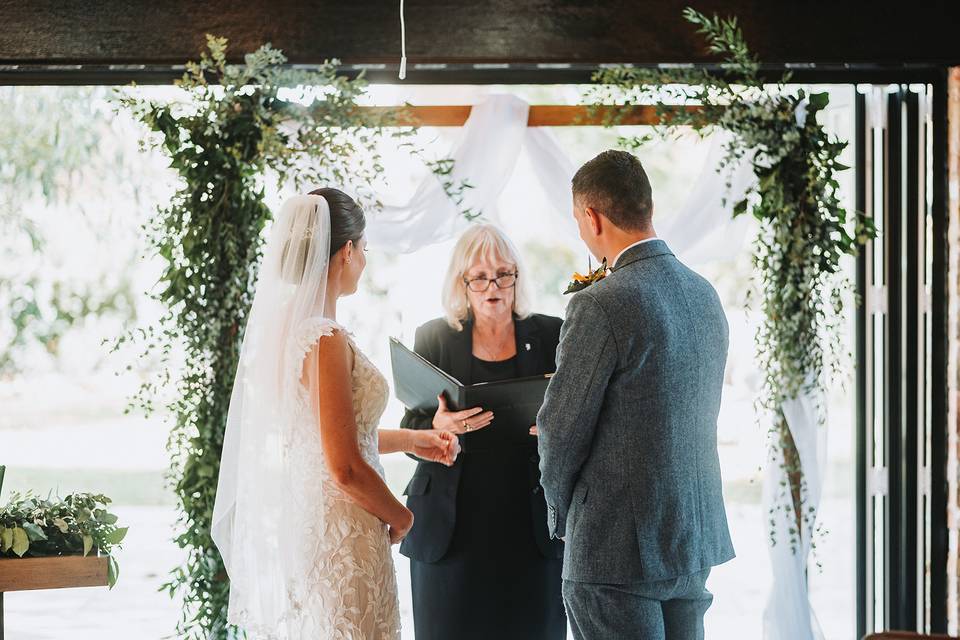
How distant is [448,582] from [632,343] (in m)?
1.36

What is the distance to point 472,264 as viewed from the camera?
329 centimetres

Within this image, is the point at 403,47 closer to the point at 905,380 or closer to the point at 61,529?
the point at 61,529

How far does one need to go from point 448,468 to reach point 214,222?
1.27m

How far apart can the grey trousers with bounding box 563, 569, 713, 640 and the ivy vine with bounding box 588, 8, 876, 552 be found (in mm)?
1298

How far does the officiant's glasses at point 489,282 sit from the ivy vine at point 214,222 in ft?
1.80

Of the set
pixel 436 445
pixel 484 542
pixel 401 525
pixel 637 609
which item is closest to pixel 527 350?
pixel 436 445

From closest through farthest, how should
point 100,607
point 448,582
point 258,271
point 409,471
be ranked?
point 448,582 → point 258,271 → point 100,607 → point 409,471

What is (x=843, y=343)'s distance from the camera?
3605 mm

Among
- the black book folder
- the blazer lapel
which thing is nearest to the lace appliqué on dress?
the black book folder

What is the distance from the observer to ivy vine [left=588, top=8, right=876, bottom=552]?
3.38 metres

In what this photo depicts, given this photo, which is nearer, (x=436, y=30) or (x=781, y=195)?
(x=781, y=195)

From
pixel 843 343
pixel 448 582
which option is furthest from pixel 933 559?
pixel 448 582

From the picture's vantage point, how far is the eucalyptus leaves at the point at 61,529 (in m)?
2.98

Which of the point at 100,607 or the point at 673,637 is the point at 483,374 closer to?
the point at 673,637
